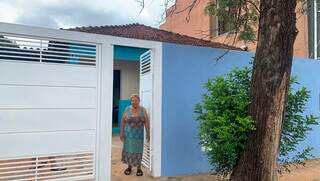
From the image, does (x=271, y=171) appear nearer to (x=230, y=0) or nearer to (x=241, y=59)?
(x=241, y=59)

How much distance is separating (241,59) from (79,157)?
13.7 feet

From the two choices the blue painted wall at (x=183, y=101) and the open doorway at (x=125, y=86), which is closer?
the blue painted wall at (x=183, y=101)

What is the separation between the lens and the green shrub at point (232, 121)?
4.74 meters

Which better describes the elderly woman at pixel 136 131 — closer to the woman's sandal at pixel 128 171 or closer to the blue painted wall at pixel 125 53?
the woman's sandal at pixel 128 171

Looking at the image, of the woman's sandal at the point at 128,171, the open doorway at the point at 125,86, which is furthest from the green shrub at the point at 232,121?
the woman's sandal at the point at 128,171

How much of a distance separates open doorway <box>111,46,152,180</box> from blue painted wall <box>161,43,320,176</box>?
1.32 feet

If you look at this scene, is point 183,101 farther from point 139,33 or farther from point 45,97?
point 139,33

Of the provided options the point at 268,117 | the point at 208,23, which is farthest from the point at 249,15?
the point at 208,23

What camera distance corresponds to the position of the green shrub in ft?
15.6

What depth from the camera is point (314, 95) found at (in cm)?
823

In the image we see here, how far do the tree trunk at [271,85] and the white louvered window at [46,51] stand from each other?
2.85 metres

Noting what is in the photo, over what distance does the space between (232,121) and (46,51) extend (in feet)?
10.4

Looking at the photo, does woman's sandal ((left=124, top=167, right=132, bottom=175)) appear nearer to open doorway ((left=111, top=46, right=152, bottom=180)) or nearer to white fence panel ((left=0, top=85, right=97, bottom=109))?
open doorway ((left=111, top=46, right=152, bottom=180))

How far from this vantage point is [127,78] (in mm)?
13461
